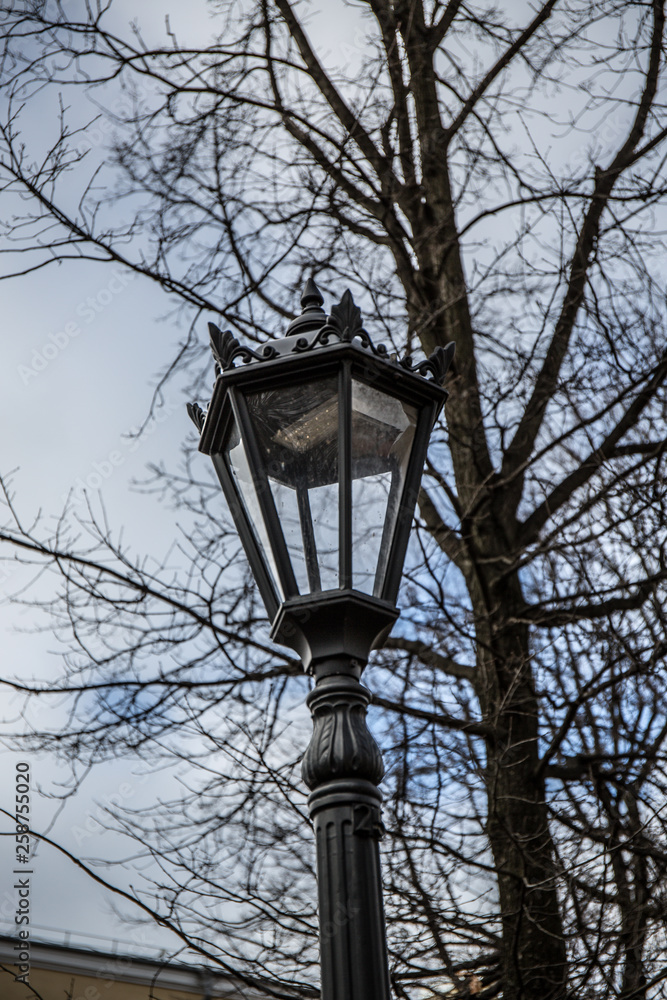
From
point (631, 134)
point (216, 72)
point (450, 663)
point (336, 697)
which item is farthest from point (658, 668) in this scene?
point (216, 72)

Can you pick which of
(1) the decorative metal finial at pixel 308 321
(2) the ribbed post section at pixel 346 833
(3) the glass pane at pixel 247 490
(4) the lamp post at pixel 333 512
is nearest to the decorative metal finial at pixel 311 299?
(1) the decorative metal finial at pixel 308 321

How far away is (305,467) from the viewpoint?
261 cm

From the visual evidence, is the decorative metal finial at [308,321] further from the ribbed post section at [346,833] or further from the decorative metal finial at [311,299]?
the ribbed post section at [346,833]

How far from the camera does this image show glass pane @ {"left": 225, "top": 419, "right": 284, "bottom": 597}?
2555mm

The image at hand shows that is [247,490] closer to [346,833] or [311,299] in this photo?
[311,299]

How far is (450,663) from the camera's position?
18.7 feet

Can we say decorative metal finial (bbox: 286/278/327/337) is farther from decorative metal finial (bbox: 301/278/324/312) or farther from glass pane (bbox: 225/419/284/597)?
glass pane (bbox: 225/419/284/597)

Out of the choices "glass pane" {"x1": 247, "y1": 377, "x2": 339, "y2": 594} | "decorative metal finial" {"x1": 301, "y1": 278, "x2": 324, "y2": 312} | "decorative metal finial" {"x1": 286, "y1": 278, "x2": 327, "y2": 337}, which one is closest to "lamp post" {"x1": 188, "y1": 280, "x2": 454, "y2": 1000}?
"glass pane" {"x1": 247, "y1": 377, "x2": 339, "y2": 594}

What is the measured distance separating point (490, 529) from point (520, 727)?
3.88 feet

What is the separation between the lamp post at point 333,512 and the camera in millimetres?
2303

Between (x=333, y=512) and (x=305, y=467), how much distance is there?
15 centimetres

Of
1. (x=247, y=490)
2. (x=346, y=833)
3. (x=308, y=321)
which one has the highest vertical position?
(x=308, y=321)

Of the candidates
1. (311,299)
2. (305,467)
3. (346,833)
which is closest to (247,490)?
(305,467)

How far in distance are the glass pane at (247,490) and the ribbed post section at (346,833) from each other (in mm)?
293
